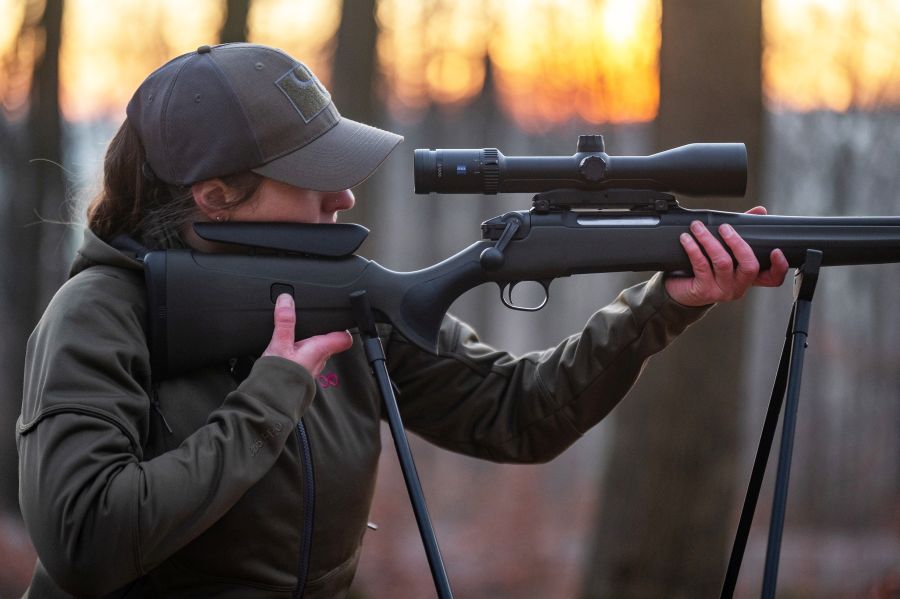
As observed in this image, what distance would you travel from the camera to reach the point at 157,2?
4883 millimetres

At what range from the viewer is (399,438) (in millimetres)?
1985

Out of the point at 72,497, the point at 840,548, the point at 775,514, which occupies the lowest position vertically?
the point at 840,548

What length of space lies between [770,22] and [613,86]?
29.3 inches

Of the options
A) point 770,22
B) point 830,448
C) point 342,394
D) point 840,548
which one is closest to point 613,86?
point 770,22

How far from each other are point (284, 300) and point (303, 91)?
0.46 metres

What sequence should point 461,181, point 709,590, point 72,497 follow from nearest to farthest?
point 72,497 < point 461,181 < point 709,590

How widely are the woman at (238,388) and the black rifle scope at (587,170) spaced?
12 cm

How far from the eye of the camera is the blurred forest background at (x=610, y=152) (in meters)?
4.22

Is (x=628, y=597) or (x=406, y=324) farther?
(x=628, y=597)

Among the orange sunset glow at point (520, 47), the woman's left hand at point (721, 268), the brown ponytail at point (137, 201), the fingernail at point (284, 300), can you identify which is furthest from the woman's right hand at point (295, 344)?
the orange sunset glow at point (520, 47)

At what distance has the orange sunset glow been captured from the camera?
180 inches

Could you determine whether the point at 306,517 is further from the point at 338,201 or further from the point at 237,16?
the point at 237,16

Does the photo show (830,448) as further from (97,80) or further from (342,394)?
(97,80)

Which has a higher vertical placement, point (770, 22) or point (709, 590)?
point (770, 22)
